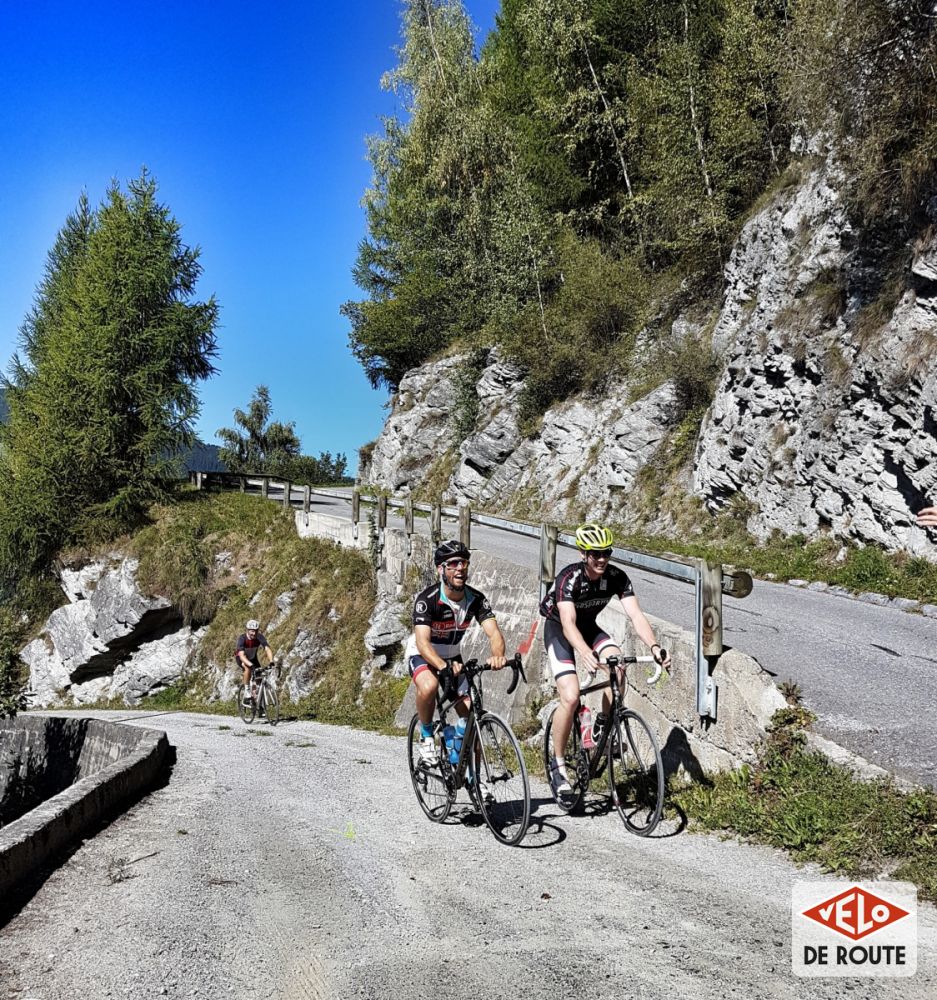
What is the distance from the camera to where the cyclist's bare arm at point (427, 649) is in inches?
219

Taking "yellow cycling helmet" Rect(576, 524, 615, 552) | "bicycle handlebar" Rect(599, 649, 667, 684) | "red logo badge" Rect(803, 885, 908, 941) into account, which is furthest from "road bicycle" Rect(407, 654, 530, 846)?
"red logo badge" Rect(803, 885, 908, 941)

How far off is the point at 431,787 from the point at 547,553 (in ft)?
12.2

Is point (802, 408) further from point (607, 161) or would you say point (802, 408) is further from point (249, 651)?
point (607, 161)

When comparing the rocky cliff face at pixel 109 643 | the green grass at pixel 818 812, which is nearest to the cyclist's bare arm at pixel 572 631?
the green grass at pixel 818 812

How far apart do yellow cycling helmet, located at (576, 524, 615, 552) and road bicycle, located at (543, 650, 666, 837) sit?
85 centimetres

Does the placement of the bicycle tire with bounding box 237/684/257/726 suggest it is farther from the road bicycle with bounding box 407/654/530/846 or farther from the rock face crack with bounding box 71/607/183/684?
the rock face crack with bounding box 71/607/183/684

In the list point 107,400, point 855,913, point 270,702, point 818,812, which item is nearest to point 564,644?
point 818,812

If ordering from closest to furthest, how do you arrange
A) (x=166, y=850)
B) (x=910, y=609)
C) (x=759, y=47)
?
(x=166, y=850) < (x=910, y=609) < (x=759, y=47)

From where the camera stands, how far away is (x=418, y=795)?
6.21m

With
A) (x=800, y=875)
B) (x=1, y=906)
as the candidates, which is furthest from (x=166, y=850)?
(x=800, y=875)

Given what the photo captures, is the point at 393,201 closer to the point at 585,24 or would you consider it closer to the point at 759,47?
the point at 585,24

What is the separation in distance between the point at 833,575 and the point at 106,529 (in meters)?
25.9

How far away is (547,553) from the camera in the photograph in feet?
29.7

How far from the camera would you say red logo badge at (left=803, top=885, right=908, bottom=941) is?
3490 millimetres
